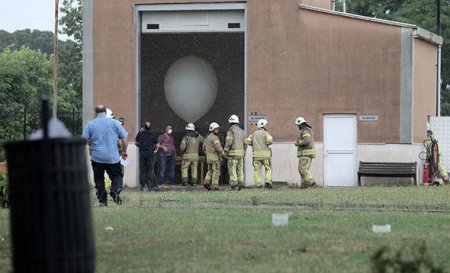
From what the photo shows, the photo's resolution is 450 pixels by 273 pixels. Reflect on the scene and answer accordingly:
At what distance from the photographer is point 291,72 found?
38.7m

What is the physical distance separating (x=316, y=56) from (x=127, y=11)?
6.04m

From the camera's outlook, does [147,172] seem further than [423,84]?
No

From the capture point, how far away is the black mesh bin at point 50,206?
8.27 m

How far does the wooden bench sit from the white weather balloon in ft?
25.6

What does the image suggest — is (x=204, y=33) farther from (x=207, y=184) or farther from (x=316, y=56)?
(x=207, y=184)

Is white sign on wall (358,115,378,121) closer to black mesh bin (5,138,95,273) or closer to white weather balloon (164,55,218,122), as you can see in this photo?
white weather balloon (164,55,218,122)

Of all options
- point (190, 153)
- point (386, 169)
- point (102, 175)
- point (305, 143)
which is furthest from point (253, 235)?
point (190, 153)

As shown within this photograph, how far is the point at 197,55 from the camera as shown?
43.2m

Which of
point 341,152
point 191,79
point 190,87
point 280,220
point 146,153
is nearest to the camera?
point 280,220

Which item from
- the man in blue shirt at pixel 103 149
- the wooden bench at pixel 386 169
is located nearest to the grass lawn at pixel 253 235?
the man in blue shirt at pixel 103 149

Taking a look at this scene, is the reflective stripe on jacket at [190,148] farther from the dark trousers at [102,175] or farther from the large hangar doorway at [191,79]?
the dark trousers at [102,175]

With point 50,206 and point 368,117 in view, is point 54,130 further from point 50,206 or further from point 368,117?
point 368,117

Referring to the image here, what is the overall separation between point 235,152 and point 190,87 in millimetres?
9075

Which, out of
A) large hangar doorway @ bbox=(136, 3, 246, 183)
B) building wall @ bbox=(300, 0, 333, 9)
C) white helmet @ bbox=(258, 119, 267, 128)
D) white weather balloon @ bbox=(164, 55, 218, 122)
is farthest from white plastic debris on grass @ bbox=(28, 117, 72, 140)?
white weather balloon @ bbox=(164, 55, 218, 122)
